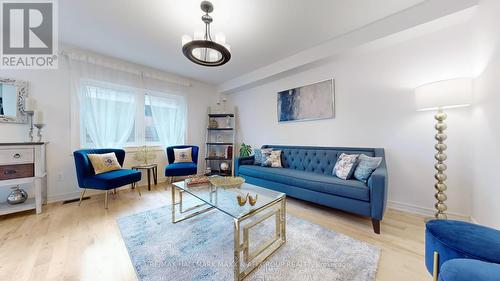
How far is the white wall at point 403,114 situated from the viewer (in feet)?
6.36

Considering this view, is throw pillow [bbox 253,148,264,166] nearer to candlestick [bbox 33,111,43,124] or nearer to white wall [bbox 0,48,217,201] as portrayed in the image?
white wall [bbox 0,48,217,201]

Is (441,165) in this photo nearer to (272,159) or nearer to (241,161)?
(272,159)

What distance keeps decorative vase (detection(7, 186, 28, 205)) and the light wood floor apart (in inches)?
6.8

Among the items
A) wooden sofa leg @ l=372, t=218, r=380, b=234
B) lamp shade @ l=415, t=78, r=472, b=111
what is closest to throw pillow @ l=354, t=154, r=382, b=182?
wooden sofa leg @ l=372, t=218, r=380, b=234

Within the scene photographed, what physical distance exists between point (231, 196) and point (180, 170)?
1.80 m

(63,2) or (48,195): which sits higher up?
(63,2)

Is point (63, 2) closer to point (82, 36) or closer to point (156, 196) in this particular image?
point (82, 36)

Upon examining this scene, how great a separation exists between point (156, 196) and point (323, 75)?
11.4 feet

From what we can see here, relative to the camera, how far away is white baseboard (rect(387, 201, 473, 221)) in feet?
6.33

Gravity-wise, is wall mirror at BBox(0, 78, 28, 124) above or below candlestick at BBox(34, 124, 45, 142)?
above

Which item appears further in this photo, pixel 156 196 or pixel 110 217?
pixel 156 196

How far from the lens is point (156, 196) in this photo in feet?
9.37

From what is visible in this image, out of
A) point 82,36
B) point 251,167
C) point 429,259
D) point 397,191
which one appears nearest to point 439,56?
point 397,191

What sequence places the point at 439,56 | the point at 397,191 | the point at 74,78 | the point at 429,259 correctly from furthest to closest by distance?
the point at 74,78 → the point at 397,191 → the point at 439,56 → the point at 429,259
